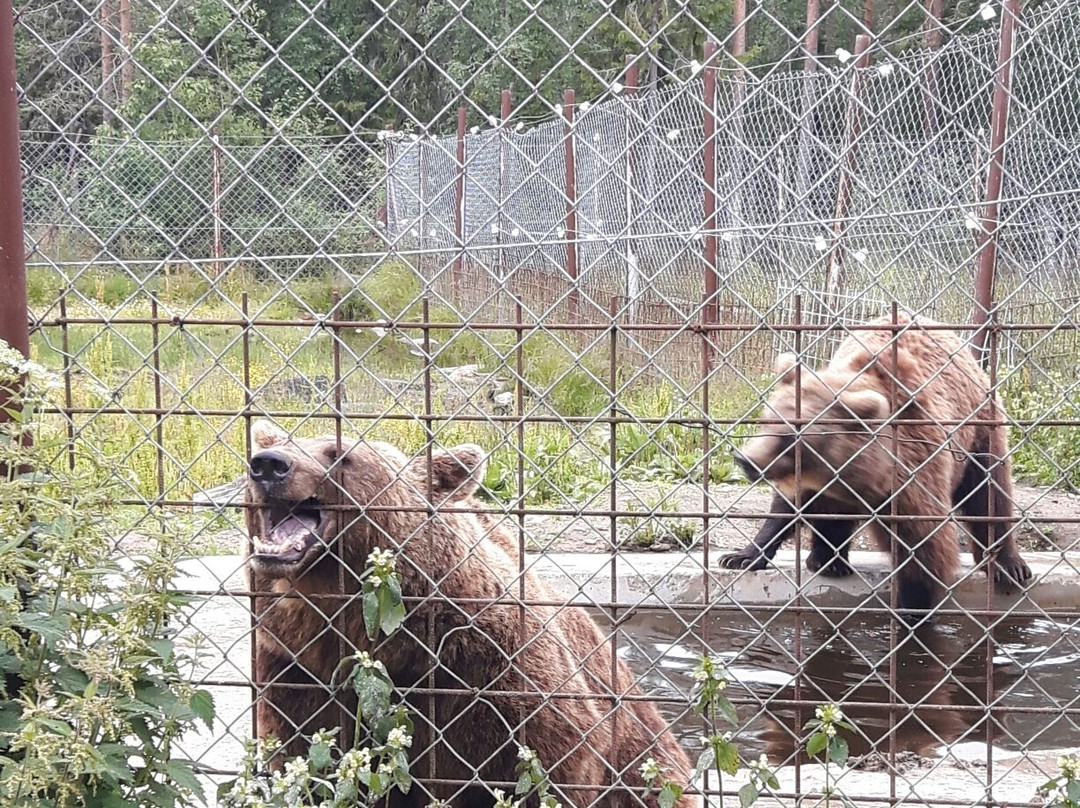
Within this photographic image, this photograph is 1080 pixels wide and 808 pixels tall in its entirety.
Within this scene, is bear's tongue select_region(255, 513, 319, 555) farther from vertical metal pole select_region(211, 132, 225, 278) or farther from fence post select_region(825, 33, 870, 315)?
fence post select_region(825, 33, 870, 315)

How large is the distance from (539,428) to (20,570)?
5.90 meters

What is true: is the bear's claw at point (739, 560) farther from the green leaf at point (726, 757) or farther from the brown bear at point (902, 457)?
the green leaf at point (726, 757)

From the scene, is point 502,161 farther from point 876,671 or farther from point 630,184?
point 876,671

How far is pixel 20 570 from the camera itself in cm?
225

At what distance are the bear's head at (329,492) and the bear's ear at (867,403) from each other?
200cm

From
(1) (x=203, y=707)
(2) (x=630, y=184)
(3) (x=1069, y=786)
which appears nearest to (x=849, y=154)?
(2) (x=630, y=184)

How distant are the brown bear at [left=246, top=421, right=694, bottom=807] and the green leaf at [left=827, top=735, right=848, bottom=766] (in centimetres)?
56

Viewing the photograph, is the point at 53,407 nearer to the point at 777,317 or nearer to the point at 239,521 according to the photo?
the point at 239,521

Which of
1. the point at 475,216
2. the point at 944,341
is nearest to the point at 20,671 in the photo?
the point at 944,341

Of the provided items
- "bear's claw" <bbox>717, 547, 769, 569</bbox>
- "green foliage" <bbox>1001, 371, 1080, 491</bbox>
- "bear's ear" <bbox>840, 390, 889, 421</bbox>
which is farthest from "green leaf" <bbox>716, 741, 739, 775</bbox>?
"green foliage" <bbox>1001, 371, 1080, 491</bbox>

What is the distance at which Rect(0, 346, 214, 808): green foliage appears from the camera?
2184mm

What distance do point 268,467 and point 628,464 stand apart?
3.25ft

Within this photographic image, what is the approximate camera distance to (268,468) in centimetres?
294

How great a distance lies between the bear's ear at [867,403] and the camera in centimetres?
489
